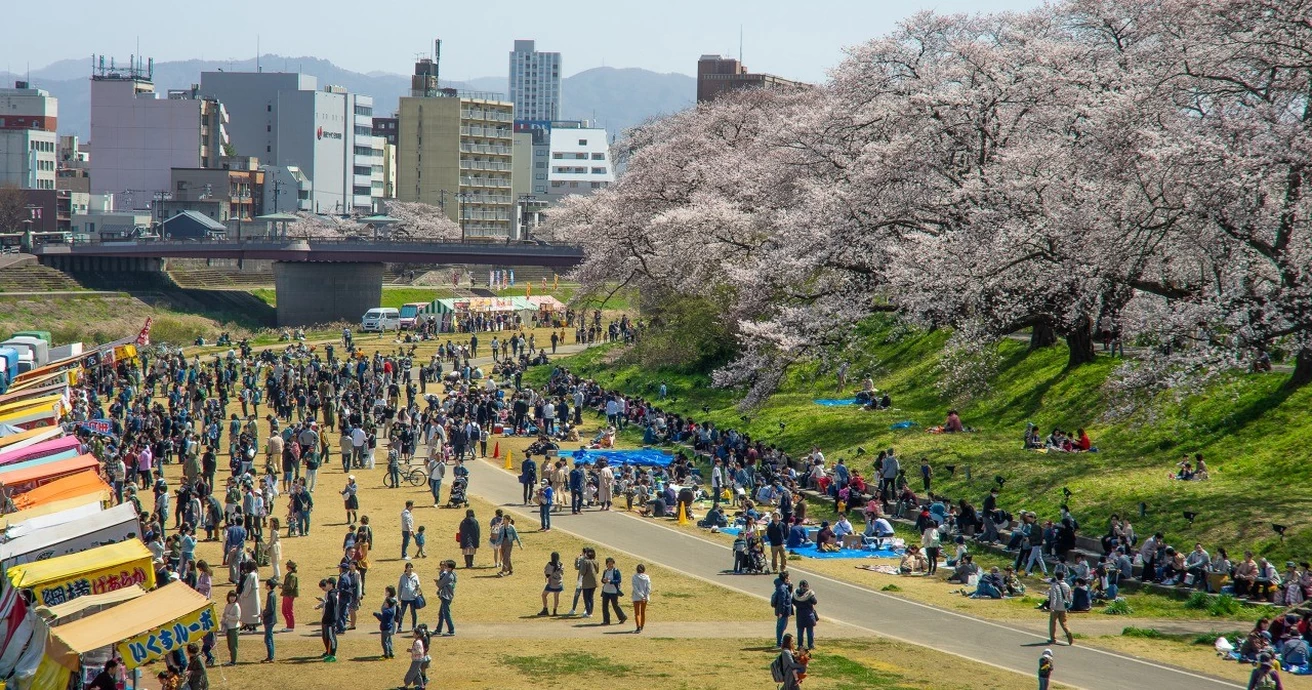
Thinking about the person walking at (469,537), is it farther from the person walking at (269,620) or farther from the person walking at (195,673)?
the person walking at (195,673)

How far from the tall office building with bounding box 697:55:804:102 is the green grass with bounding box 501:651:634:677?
13190 centimetres

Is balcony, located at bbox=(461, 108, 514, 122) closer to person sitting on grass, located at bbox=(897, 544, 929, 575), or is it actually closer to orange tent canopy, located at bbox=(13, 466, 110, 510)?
orange tent canopy, located at bbox=(13, 466, 110, 510)

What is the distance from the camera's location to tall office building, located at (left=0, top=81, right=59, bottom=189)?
141500mm

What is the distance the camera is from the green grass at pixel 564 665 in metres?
19.3

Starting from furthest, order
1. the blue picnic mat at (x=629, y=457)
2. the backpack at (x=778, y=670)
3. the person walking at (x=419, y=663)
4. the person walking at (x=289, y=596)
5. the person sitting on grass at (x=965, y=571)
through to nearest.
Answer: the blue picnic mat at (x=629, y=457) < the person sitting on grass at (x=965, y=571) < the person walking at (x=289, y=596) < the person walking at (x=419, y=663) < the backpack at (x=778, y=670)

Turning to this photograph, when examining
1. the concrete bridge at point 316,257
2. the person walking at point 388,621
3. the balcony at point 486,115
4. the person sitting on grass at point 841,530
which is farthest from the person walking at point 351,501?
the balcony at point 486,115

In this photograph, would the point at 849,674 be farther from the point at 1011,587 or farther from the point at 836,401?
the point at 836,401

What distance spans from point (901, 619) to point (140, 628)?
12.5 metres

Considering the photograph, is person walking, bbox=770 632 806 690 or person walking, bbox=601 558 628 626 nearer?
person walking, bbox=770 632 806 690

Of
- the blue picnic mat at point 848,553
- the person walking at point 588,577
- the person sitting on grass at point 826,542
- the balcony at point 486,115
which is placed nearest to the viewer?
the person walking at point 588,577

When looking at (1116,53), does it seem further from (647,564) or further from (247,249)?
(247,249)

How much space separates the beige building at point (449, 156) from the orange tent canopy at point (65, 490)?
394 ft

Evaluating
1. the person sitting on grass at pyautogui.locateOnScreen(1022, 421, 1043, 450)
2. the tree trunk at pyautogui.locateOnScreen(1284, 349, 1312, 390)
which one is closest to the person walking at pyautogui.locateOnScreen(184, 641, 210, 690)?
the person sitting on grass at pyautogui.locateOnScreen(1022, 421, 1043, 450)

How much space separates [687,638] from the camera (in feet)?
70.5
